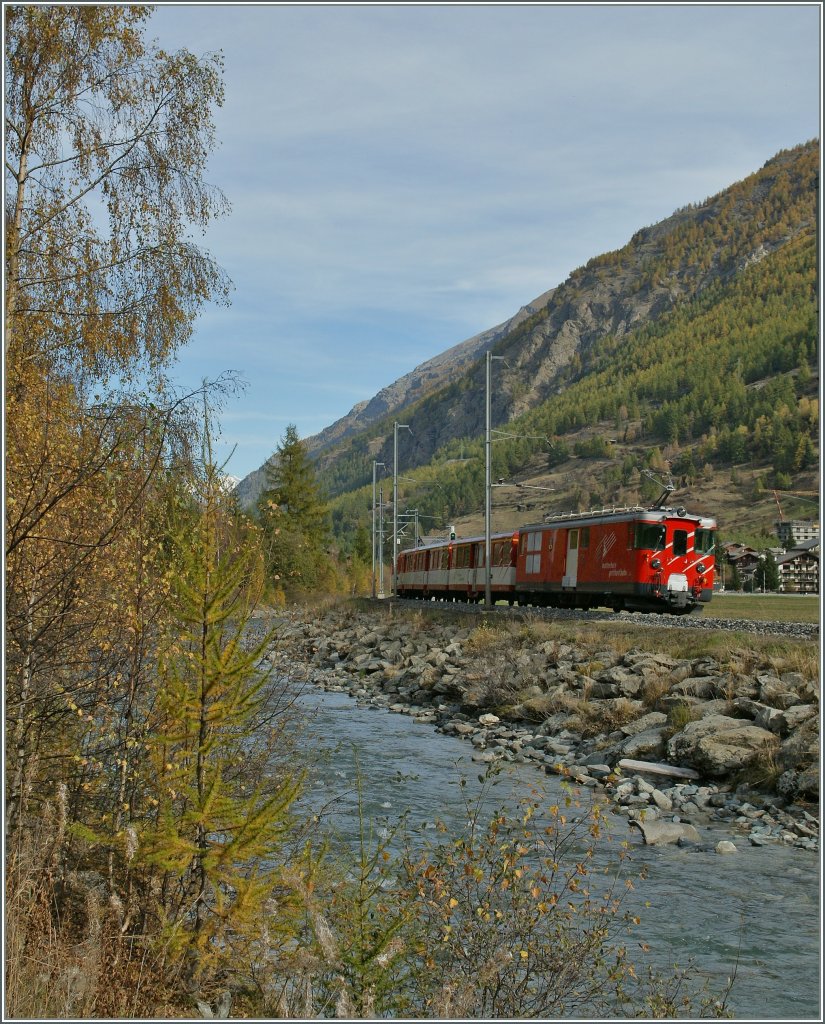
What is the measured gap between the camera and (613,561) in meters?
24.7

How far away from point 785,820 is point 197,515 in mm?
8578

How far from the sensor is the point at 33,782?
6191 millimetres

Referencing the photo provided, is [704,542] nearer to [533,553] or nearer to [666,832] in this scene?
[533,553]

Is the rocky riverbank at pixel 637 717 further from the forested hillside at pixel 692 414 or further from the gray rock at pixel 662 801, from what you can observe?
the forested hillside at pixel 692 414

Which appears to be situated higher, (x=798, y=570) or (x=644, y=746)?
(x=798, y=570)

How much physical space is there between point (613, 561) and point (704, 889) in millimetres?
16311

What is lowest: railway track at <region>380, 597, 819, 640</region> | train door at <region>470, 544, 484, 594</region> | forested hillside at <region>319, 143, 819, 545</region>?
railway track at <region>380, 597, 819, 640</region>

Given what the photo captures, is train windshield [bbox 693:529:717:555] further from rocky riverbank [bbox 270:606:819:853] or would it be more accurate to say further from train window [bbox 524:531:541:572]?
train window [bbox 524:531:541:572]

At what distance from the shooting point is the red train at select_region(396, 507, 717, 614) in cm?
2362

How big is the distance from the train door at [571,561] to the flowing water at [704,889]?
13232 millimetres

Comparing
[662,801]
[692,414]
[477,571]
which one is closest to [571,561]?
[477,571]

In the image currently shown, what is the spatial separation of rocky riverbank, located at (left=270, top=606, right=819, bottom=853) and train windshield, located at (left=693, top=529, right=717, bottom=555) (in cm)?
474

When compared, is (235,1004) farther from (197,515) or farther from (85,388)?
(85,388)

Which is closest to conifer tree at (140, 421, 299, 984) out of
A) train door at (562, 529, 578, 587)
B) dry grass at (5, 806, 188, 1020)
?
dry grass at (5, 806, 188, 1020)
